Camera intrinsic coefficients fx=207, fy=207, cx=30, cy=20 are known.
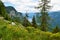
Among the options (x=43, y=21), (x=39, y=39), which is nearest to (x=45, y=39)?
(x=39, y=39)

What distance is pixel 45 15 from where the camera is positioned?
57938 millimetres

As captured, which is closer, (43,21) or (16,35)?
(16,35)

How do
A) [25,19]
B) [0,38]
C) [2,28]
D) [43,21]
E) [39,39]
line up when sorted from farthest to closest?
[25,19] < [43,21] < [2,28] < [39,39] < [0,38]

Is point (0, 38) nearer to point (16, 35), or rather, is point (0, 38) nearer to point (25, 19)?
point (16, 35)

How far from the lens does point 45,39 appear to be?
23.4 feet

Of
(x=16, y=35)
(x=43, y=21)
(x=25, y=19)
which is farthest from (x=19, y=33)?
(x=25, y=19)

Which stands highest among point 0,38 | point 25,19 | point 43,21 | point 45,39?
point 0,38

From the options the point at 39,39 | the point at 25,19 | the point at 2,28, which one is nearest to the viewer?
the point at 39,39

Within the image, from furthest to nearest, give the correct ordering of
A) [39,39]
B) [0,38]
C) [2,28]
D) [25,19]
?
1. [25,19]
2. [2,28]
3. [39,39]
4. [0,38]

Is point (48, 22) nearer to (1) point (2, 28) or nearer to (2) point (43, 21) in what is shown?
(2) point (43, 21)

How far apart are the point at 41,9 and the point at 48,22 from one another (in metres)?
4.52

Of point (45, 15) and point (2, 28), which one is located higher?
point (2, 28)

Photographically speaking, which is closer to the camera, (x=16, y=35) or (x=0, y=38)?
(x=0, y=38)

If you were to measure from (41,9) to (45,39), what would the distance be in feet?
166
